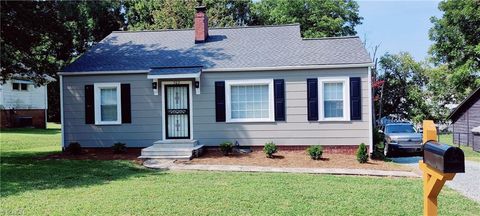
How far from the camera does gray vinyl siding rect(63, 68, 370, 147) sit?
13.1 m

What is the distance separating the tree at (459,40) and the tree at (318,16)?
6.65 meters

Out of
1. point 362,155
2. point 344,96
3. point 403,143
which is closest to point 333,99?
point 344,96

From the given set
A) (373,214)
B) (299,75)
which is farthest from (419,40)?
(373,214)

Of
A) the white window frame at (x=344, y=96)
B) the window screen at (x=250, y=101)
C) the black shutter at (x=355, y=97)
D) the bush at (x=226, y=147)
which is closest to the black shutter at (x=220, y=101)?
the window screen at (x=250, y=101)

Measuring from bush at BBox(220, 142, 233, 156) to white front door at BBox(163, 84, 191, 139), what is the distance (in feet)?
5.50

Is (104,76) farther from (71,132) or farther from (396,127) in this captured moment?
(396,127)

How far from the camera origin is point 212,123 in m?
13.7

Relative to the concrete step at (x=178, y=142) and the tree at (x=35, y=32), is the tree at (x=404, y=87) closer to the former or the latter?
the concrete step at (x=178, y=142)

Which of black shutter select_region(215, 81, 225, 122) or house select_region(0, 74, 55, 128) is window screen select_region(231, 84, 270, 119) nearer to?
black shutter select_region(215, 81, 225, 122)

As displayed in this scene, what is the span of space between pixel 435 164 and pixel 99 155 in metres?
12.3

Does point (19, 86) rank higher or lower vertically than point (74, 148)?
higher

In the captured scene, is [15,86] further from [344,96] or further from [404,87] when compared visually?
[404,87]

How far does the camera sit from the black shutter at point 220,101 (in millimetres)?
13531

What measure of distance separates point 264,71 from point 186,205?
7.74m
